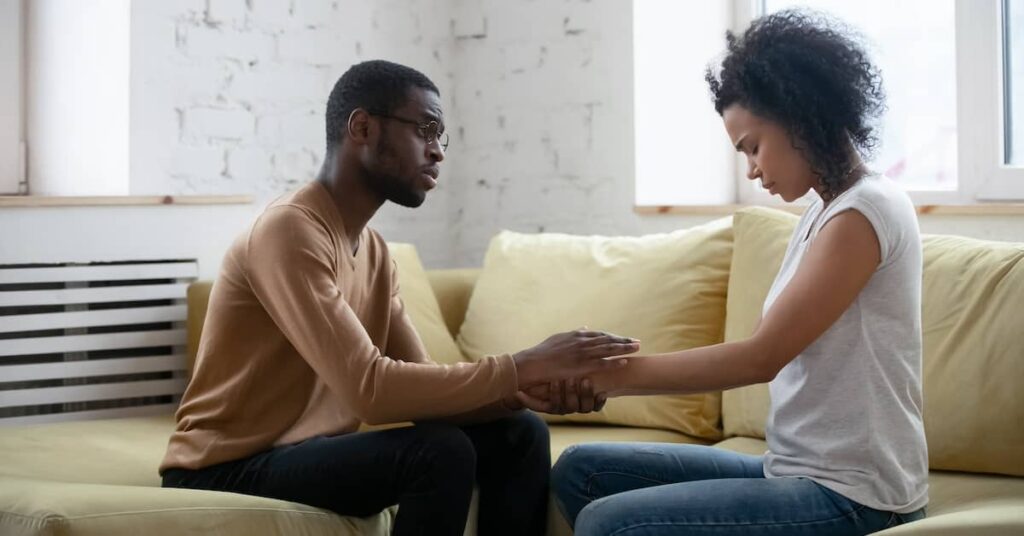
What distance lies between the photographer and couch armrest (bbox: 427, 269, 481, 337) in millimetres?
3225

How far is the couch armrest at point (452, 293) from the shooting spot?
3225 mm

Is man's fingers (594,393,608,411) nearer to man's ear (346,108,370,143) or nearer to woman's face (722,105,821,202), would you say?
woman's face (722,105,821,202)

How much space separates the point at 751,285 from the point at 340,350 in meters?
1.03

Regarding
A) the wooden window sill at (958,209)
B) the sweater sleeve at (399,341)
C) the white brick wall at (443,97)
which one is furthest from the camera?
the white brick wall at (443,97)

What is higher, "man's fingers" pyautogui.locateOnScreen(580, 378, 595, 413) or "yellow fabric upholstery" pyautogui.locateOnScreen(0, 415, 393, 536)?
"man's fingers" pyautogui.locateOnScreen(580, 378, 595, 413)

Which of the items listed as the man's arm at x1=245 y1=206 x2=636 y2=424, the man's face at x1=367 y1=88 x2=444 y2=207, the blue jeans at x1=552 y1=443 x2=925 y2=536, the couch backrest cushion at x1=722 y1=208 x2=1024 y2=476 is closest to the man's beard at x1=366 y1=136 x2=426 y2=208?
the man's face at x1=367 y1=88 x2=444 y2=207

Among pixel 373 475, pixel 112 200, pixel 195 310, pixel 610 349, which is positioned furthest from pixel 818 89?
pixel 112 200

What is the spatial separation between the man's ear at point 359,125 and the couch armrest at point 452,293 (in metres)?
1.11

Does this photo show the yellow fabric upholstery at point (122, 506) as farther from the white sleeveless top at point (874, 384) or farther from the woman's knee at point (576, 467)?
the white sleeveless top at point (874, 384)

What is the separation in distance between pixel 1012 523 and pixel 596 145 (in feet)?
7.07

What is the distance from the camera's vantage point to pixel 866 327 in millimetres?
1727

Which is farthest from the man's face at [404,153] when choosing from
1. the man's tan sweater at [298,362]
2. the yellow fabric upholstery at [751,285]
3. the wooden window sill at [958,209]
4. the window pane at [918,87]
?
the window pane at [918,87]

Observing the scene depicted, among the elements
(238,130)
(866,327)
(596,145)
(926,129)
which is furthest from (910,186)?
(238,130)

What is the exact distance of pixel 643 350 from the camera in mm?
2723
